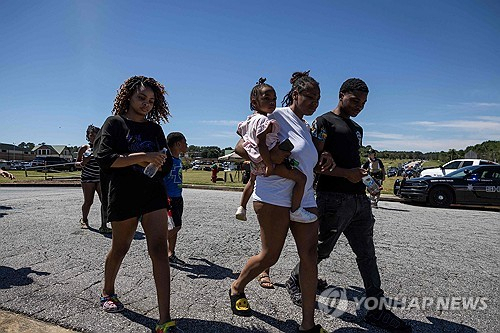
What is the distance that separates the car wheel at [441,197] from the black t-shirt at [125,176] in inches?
488

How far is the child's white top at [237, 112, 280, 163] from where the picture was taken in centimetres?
274

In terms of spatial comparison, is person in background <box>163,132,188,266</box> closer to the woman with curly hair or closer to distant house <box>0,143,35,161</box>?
the woman with curly hair

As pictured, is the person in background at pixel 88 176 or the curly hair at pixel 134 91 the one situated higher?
the curly hair at pixel 134 91

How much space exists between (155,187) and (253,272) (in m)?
1.03

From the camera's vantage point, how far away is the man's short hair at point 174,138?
4785 mm

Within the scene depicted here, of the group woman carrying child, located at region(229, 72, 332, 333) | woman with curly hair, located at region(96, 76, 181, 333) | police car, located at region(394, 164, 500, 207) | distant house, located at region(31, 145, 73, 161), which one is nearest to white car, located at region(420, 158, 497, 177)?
police car, located at region(394, 164, 500, 207)

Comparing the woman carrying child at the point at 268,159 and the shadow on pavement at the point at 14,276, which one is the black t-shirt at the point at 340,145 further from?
the shadow on pavement at the point at 14,276

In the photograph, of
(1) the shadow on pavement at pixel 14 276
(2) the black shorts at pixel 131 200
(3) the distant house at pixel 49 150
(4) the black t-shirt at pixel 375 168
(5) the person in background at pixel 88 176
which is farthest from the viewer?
(3) the distant house at pixel 49 150

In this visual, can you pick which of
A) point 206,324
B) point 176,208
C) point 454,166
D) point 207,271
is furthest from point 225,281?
point 454,166

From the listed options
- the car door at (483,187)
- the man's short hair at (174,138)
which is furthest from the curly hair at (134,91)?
the car door at (483,187)

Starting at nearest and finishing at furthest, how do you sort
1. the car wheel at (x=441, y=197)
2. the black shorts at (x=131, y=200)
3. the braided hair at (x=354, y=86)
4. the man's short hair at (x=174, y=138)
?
the black shorts at (x=131, y=200) → the braided hair at (x=354, y=86) → the man's short hair at (x=174, y=138) → the car wheel at (x=441, y=197)

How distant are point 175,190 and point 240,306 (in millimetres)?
1983

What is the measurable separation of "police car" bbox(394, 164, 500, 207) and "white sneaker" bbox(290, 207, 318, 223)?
1184cm

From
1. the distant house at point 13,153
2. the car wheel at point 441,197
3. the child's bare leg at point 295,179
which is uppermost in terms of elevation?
the distant house at point 13,153
